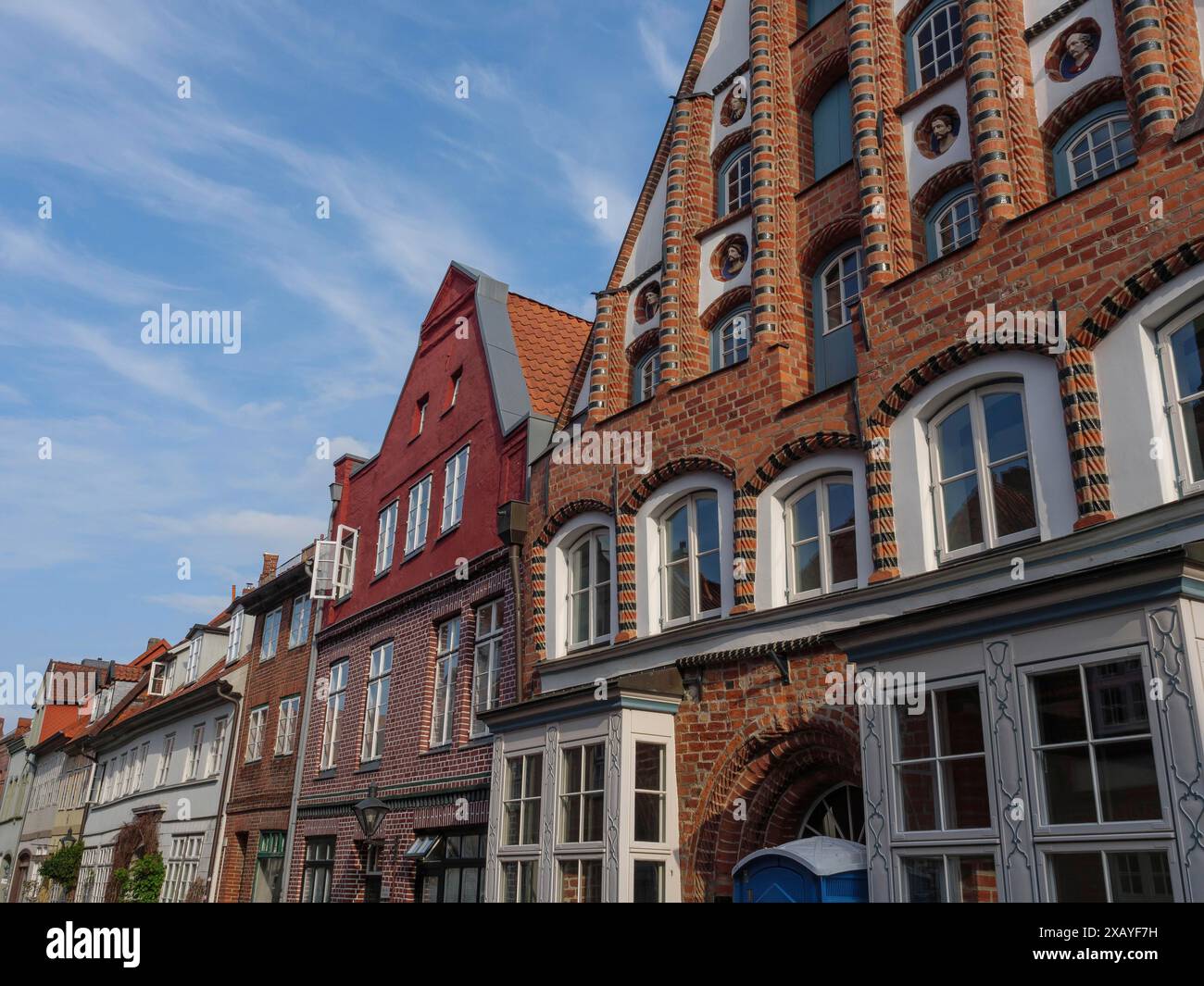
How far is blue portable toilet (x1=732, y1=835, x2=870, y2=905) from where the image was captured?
8.69m

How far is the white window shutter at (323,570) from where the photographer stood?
21984 mm

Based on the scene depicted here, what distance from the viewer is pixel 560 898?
1150 cm

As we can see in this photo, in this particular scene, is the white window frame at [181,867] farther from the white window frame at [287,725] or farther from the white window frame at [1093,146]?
the white window frame at [1093,146]

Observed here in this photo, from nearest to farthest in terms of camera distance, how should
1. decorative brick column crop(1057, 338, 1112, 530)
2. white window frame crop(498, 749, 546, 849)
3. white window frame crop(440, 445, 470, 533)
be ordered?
decorative brick column crop(1057, 338, 1112, 530) → white window frame crop(498, 749, 546, 849) → white window frame crop(440, 445, 470, 533)

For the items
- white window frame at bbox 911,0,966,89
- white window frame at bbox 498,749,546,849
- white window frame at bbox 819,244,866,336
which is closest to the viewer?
white window frame at bbox 911,0,966,89

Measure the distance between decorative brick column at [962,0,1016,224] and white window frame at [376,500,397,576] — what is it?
43.9ft

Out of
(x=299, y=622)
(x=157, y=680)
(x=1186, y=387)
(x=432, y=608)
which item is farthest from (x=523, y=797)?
A: (x=157, y=680)

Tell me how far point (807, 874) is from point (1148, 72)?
23.5 ft

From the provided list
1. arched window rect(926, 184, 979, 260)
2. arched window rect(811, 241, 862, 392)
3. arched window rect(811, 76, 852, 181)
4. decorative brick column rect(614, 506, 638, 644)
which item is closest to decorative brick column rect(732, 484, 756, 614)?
arched window rect(811, 241, 862, 392)

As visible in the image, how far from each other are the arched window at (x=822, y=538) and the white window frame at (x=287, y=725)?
1379cm

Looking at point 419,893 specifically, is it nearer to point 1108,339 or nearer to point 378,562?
point 378,562

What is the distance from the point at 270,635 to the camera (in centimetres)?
2494

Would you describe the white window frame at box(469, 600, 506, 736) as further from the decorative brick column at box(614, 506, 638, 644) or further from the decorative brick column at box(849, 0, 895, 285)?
the decorative brick column at box(849, 0, 895, 285)

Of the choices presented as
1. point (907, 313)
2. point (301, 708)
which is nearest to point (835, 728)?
point (907, 313)
